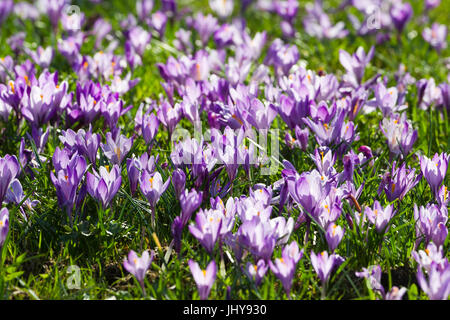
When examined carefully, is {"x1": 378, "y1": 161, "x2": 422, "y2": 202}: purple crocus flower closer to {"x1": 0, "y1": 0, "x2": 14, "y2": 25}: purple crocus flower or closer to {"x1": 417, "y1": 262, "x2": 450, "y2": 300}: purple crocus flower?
{"x1": 417, "y1": 262, "x2": 450, "y2": 300}: purple crocus flower

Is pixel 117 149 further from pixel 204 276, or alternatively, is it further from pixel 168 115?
pixel 204 276

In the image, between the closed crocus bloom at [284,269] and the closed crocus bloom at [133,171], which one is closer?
the closed crocus bloom at [284,269]

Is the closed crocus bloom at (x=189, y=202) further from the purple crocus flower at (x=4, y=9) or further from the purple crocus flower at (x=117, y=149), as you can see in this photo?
the purple crocus flower at (x=4, y=9)

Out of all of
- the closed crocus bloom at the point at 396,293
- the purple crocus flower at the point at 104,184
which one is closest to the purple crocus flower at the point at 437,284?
the closed crocus bloom at the point at 396,293

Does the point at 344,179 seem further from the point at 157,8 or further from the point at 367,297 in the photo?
the point at 157,8

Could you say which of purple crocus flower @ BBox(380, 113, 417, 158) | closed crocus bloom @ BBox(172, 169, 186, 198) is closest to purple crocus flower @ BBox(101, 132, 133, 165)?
closed crocus bloom @ BBox(172, 169, 186, 198)

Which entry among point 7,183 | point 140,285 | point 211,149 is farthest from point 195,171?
point 7,183
